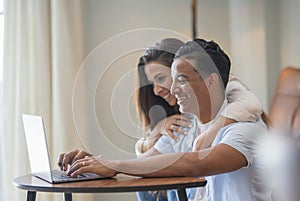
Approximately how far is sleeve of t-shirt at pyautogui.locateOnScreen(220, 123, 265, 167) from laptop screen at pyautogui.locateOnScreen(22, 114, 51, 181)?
1.52 ft

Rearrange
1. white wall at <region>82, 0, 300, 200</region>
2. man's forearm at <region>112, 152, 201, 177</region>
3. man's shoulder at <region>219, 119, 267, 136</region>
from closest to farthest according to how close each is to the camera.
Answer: man's forearm at <region>112, 152, 201, 177</region>
man's shoulder at <region>219, 119, 267, 136</region>
white wall at <region>82, 0, 300, 200</region>

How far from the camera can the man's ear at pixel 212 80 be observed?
1198mm

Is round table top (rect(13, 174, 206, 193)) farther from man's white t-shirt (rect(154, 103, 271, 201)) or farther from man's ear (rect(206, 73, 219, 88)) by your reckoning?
man's ear (rect(206, 73, 219, 88))

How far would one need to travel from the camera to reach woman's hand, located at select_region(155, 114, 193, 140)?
133 centimetres

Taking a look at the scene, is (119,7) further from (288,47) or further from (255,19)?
(288,47)

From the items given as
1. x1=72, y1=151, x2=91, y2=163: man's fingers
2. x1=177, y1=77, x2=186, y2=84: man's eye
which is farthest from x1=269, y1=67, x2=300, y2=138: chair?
x1=72, y1=151, x2=91, y2=163: man's fingers

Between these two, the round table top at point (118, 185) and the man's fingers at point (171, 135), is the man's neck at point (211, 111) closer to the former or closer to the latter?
the man's fingers at point (171, 135)

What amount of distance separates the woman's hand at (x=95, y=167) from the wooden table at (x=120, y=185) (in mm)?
19

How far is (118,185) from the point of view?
940 millimetres

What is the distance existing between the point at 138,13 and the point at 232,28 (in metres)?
0.64

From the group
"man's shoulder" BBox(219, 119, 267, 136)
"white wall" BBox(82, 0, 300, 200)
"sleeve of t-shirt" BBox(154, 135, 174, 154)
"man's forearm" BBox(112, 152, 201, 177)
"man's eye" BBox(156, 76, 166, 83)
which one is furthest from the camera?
"white wall" BBox(82, 0, 300, 200)

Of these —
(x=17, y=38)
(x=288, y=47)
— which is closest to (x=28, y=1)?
(x=17, y=38)

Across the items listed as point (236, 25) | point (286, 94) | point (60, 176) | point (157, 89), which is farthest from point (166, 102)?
point (236, 25)

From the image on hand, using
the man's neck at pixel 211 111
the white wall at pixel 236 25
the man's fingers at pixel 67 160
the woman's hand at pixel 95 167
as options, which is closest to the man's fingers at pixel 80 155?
the man's fingers at pixel 67 160
